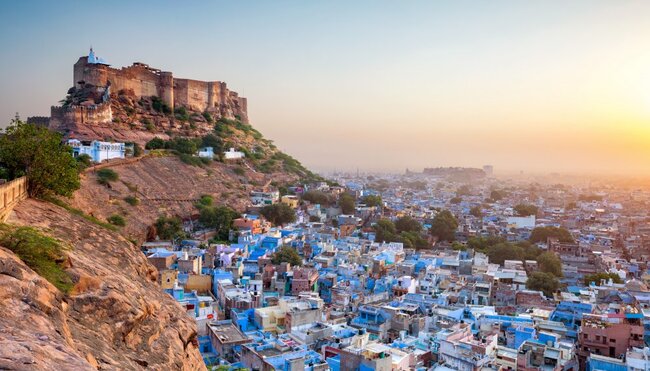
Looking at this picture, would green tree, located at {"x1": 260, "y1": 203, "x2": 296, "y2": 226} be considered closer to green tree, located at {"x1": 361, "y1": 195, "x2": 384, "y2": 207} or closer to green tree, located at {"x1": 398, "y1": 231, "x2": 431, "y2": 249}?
green tree, located at {"x1": 398, "y1": 231, "x2": 431, "y2": 249}

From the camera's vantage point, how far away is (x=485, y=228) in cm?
3372

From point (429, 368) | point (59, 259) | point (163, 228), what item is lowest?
point (429, 368)

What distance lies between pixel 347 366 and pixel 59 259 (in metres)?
8.22

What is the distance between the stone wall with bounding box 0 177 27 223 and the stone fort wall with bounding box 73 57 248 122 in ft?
87.6

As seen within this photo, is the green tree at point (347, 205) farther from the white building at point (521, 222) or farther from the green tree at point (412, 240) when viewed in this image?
the white building at point (521, 222)

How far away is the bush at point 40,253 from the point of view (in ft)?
14.9

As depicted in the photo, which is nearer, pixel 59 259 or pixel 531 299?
pixel 59 259

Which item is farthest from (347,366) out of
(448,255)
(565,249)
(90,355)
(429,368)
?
(565,249)

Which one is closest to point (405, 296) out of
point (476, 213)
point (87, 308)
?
point (87, 308)

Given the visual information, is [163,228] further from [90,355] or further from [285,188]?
[90,355]

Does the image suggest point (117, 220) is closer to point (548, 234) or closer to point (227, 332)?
point (227, 332)

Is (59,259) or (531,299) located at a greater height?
(59,259)

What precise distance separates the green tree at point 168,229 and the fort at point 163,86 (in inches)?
516

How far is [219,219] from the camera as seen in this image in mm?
25516
